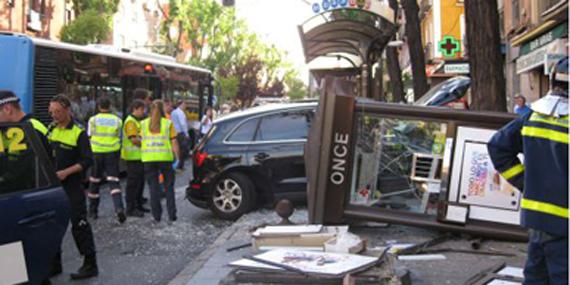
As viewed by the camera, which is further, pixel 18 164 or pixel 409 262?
pixel 409 262

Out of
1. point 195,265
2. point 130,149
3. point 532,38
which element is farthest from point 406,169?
point 532,38

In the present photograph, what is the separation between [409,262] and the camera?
5.86 m

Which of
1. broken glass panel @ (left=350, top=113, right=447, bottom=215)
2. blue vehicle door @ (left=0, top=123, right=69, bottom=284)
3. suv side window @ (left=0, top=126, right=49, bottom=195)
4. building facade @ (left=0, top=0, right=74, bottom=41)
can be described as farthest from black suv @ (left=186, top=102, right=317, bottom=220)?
building facade @ (left=0, top=0, right=74, bottom=41)

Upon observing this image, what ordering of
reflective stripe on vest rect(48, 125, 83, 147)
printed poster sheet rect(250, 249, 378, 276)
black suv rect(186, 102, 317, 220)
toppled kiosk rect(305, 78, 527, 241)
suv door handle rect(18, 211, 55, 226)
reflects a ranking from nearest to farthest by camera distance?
suv door handle rect(18, 211, 55, 226) < printed poster sheet rect(250, 249, 378, 276) < toppled kiosk rect(305, 78, 527, 241) < reflective stripe on vest rect(48, 125, 83, 147) < black suv rect(186, 102, 317, 220)

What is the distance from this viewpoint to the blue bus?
12.0 m

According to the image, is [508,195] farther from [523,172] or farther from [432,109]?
[523,172]

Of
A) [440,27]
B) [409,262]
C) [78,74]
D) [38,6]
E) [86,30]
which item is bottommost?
[409,262]

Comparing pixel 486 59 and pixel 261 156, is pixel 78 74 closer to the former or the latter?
pixel 261 156

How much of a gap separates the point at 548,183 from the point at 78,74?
12015 mm

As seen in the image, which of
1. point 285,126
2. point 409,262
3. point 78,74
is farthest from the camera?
point 78,74

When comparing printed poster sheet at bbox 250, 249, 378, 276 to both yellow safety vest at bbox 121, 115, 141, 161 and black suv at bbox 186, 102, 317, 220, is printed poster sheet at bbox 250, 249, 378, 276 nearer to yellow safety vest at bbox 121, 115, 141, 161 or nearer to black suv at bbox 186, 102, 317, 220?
black suv at bbox 186, 102, 317, 220

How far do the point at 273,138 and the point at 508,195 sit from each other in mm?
4121

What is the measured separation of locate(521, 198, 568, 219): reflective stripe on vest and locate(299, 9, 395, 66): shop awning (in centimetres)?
1245

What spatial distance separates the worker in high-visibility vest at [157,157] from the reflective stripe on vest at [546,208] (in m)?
6.25
